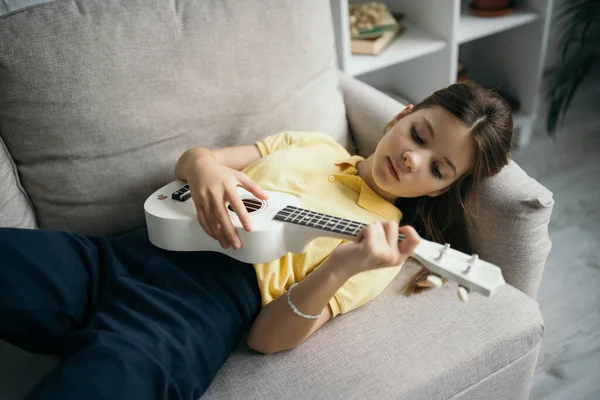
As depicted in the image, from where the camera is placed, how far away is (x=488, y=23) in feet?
6.73

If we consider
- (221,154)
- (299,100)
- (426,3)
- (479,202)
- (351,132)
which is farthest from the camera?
(426,3)

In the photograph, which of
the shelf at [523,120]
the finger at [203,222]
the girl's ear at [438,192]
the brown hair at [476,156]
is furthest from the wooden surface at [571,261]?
the finger at [203,222]

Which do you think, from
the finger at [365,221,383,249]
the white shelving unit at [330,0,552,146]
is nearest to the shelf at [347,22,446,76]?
the white shelving unit at [330,0,552,146]

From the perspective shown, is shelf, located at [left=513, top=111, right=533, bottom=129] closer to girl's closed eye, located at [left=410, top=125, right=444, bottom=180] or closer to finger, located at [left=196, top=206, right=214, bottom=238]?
girl's closed eye, located at [left=410, top=125, right=444, bottom=180]

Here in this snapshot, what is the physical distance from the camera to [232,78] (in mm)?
1295

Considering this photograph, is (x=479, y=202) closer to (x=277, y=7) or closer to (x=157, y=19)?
(x=277, y=7)

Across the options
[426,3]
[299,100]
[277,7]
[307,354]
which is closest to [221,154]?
[299,100]

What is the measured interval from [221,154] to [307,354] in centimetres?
49

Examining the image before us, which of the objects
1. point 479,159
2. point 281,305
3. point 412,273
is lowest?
point 412,273

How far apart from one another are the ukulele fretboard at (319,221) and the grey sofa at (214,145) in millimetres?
232

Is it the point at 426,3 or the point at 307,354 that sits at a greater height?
the point at 426,3

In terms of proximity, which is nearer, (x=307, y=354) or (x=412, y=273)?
(x=307, y=354)

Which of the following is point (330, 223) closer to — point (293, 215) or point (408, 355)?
point (293, 215)

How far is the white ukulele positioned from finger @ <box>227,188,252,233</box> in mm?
17
